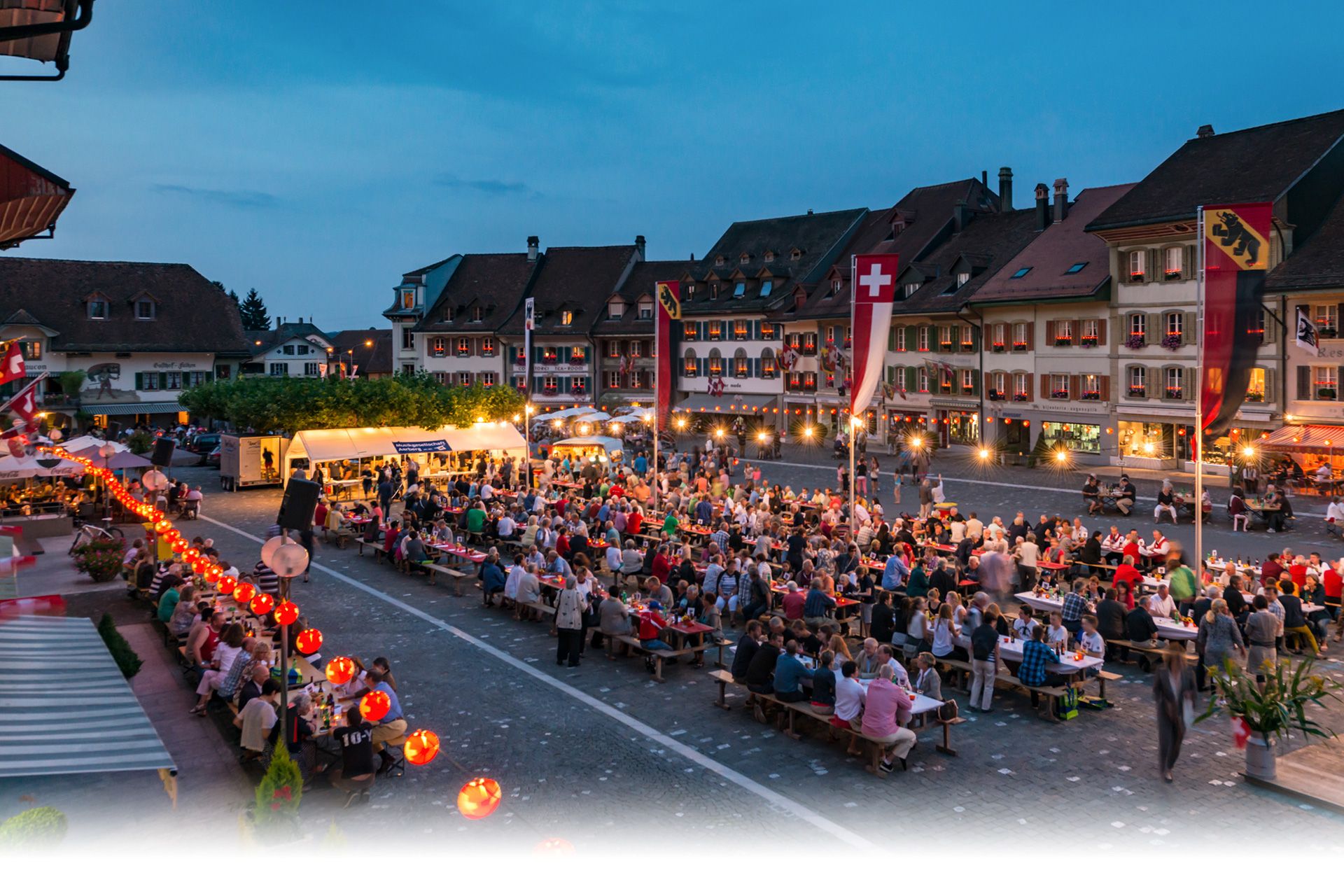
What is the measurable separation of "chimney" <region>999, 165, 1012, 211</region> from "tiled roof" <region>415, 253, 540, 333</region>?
97.8ft

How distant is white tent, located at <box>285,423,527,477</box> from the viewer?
32438mm

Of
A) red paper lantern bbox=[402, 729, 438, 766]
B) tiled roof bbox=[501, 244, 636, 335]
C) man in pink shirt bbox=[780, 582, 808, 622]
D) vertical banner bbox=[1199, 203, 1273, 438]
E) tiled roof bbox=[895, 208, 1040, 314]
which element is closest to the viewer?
red paper lantern bbox=[402, 729, 438, 766]

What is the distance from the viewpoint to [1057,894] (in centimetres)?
880

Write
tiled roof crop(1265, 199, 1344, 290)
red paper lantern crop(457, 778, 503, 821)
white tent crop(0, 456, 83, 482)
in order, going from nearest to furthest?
red paper lantern crop(457, 778, 503, 821)
white tent crop(0, 456, 83, 482)
tiled roof crop(1265, 199, 1344, 290)

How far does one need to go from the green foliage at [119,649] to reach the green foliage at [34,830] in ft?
24.2

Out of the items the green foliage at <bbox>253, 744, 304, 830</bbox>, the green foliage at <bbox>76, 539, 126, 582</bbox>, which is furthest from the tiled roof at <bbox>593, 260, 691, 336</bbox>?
the green foliage at <bbox>253, 744, 304, 830</bbox>

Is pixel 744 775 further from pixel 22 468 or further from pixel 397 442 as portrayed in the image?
pixel 397 442

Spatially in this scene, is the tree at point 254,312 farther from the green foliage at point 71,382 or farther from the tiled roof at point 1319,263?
the tiled roof at point 1319,263

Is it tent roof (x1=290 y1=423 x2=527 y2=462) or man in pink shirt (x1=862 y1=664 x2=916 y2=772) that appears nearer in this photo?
man in pink shirt (x1=862 y1=664 x2=916 y2=772)

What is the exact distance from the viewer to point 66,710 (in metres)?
8.80

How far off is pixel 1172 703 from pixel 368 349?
96.0m

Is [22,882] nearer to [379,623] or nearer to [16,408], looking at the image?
[379,623]

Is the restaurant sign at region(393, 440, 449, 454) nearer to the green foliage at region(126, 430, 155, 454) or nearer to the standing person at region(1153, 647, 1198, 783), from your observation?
the green foliage at region(126, 430, 155, 454)

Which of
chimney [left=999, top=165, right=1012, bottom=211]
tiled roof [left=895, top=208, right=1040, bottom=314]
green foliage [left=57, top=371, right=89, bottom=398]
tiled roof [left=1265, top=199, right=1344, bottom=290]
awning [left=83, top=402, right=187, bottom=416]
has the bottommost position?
awning [left=83, top=402, right=187, bottom=416]
